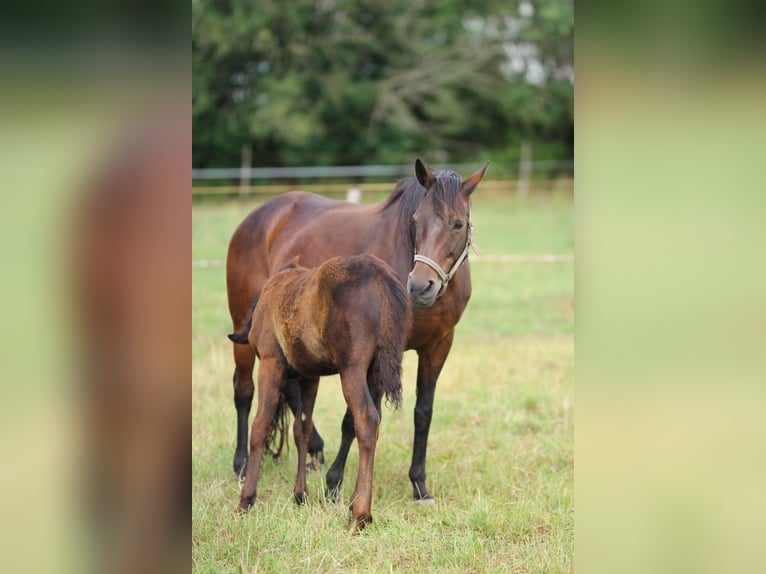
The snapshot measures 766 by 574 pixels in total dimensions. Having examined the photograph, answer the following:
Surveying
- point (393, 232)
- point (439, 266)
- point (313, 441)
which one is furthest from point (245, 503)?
point (393, 232)

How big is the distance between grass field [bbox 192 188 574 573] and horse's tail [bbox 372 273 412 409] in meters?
0.72

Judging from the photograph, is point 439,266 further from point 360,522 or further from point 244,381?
point 244,381

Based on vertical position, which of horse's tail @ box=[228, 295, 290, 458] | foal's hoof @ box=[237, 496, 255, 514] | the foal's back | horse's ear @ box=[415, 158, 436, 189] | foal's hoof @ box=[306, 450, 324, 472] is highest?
horse's ear @ box=[415, 158, 436, 189]

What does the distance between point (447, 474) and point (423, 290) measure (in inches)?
60.2

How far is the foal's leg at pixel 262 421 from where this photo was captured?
4.09 m

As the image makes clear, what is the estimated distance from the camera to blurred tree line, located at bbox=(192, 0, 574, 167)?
70.8 feet

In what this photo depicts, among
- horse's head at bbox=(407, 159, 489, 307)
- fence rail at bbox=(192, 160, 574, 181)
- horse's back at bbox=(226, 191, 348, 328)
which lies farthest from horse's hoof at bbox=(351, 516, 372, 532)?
fence rail at bbox=(192, 160, 574, 181)

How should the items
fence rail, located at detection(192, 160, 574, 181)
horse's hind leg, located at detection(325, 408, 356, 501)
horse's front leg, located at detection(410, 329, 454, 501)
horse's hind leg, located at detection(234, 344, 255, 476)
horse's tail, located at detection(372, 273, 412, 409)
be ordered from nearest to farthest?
horse's tail, located at detection(372, 273, 412, 409) < horse's hind leg, located at detection(325, 408, 356, 501) < horse's front leg, located at detection(410, 329, 454, 501) < horse's hind leg, located at detection(234, 344, 255, 476) < fence rail, located at detection(192, 160, 574, 181)

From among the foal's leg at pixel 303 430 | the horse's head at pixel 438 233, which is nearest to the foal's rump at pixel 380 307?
the horse's head at pixel 438 233

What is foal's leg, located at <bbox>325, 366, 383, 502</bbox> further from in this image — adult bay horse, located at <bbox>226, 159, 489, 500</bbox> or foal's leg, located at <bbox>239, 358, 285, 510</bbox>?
foal's leg, located at <bbox>239, 358, 285, 510</bbox>

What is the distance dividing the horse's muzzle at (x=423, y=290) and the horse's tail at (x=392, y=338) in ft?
0.58
